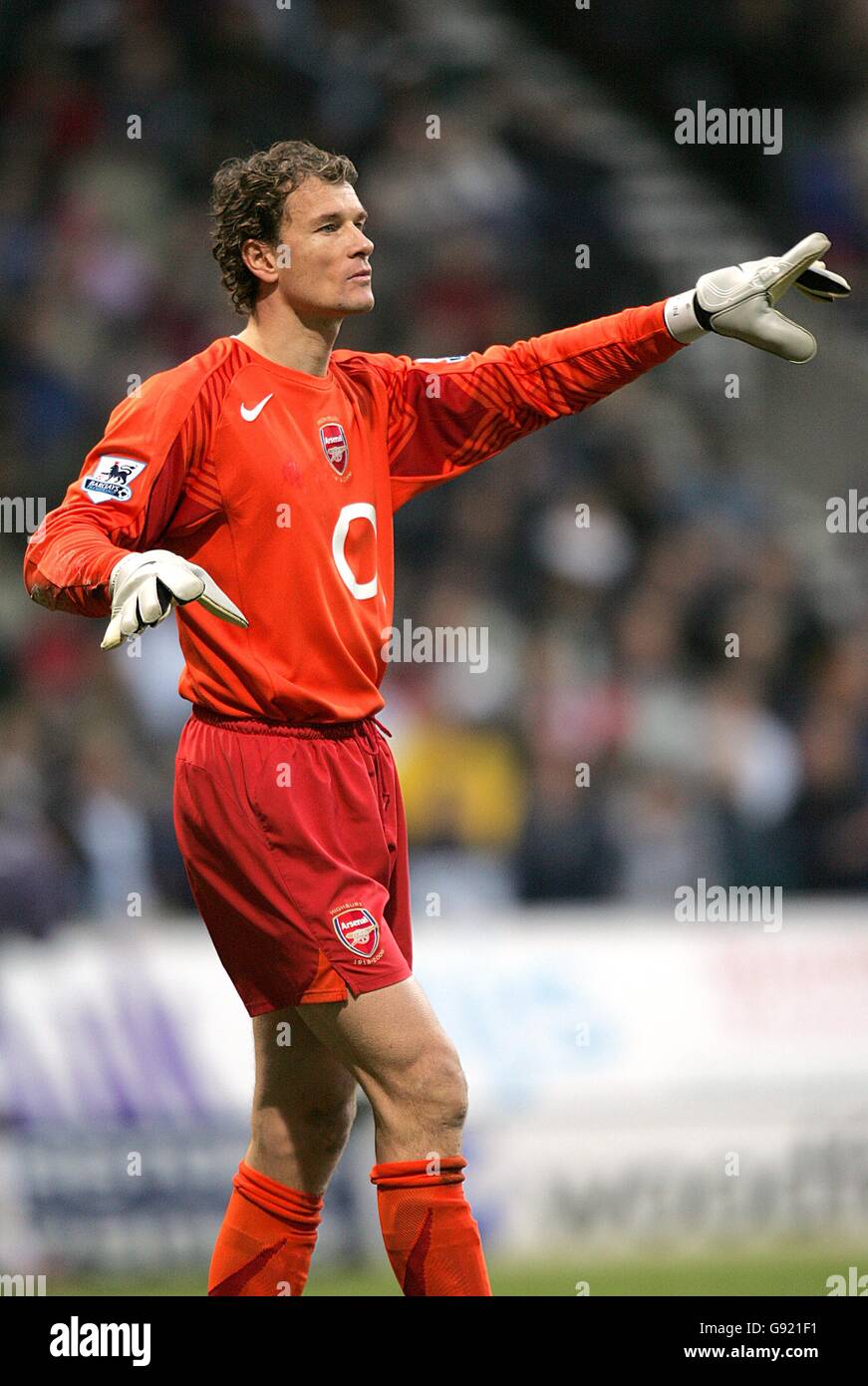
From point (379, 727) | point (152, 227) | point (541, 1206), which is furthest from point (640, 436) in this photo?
point (379, 727)

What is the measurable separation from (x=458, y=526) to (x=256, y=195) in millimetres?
5392

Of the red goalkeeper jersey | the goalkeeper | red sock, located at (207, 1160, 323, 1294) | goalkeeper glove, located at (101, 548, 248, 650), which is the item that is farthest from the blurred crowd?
goalkeeper glove, located at (101, 548, 248, 650)

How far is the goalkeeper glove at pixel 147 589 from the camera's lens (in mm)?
3289

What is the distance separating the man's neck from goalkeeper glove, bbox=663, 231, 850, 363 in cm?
72

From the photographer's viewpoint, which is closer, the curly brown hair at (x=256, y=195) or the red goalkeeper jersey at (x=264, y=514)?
the red goalkeeper jersey at (x=264, y=514)

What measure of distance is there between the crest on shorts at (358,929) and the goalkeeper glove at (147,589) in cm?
73

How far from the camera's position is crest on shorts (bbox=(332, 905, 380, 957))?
12.4 ft

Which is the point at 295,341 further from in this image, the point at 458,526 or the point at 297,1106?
the point at 458,526

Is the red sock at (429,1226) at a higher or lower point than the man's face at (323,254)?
lower

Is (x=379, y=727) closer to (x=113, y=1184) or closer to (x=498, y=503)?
(x=113, y=1184)

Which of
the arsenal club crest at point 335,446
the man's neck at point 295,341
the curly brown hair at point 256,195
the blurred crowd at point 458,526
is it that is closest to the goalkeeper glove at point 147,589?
the arsenal club crest at point 335,446

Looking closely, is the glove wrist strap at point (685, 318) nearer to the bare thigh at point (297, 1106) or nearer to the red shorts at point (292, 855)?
the red shorts at point (292, 855)

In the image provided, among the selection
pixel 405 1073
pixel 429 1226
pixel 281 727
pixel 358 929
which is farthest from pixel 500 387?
pixel 429 1226

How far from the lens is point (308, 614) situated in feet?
12.9
